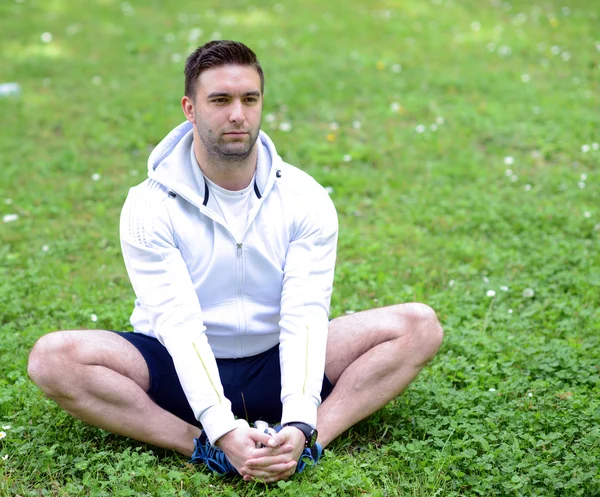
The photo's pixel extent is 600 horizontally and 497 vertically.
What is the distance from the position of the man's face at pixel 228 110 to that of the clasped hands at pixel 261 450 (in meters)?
1.17

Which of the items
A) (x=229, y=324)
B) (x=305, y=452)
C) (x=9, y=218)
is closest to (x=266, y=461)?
(x=305, y=452)

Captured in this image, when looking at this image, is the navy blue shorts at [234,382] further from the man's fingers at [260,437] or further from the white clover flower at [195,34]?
the white clover flower at [195,34]

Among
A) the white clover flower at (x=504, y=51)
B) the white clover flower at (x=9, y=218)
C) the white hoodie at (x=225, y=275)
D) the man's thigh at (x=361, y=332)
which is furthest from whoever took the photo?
the white clover flower at (x=504, y=51)

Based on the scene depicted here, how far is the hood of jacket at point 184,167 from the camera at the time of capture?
354cm

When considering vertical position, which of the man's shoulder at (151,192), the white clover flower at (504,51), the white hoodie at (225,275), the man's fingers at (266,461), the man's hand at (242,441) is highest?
the white clover flower at (504,51)

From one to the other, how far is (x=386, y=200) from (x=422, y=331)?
2.83m

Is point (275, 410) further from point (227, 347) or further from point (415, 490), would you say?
point (415, 490)

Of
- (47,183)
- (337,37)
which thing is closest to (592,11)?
(337,37)

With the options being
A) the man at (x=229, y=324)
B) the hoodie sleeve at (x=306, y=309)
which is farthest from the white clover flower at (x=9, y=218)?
the hoodie sleeve at (x=306, y=309)

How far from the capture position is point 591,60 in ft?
29.8

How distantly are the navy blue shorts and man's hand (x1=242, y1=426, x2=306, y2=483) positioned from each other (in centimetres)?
45

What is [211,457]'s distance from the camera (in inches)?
136

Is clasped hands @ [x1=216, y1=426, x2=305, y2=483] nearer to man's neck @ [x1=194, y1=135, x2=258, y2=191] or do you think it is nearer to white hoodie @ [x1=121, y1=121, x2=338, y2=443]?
white hoodie @ [x1=121, y1=121, x2=338, y2=443]

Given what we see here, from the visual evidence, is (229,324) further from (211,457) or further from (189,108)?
(189,108)
